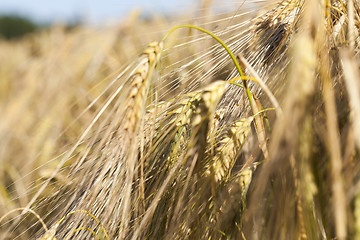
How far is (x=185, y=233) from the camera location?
0.61 metres

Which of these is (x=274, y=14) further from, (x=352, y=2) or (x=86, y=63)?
(x=86, y=63)

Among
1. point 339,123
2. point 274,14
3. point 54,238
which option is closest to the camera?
point 339,123

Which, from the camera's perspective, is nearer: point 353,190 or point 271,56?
point 353,190

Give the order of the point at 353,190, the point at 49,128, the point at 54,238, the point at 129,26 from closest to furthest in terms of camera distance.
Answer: the point at 353,190
the point at 54,238
the point at 49,128
the point at 129,26

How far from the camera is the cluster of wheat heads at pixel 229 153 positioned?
0.47 meters

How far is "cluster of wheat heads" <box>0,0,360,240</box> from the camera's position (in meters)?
0.47

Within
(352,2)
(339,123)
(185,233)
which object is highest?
(352,2)

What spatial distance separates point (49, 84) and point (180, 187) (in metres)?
1.86

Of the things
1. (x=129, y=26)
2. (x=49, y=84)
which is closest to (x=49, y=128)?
(x=49, y=84)

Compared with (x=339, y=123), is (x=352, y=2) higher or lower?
higher

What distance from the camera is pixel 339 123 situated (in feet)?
1.69

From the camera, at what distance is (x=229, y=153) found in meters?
0.60

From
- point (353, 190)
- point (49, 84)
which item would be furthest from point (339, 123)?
point (49, 84)

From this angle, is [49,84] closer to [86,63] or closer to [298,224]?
[86,63]
